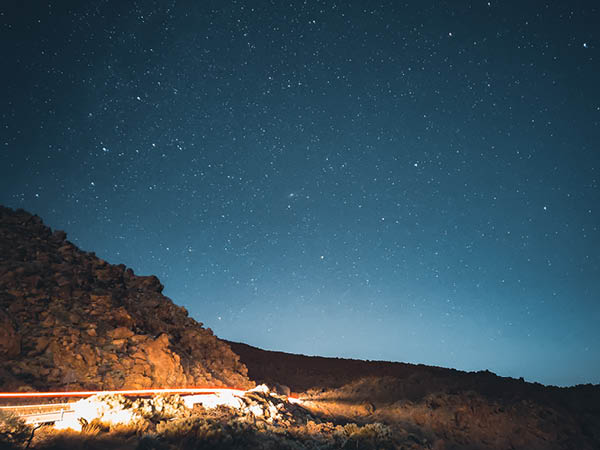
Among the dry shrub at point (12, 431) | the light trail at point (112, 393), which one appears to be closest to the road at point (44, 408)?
the light trail at point (112, 393)

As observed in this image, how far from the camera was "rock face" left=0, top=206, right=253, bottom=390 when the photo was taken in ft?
35.7

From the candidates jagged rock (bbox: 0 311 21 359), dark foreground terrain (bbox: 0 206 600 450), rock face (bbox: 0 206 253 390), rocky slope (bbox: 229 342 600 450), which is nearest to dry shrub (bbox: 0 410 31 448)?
dark foreground terrain (bbox: 0 206 600 450)

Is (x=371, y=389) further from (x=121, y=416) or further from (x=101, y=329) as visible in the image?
(x=121, y=416)

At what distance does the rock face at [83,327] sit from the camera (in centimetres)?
1089

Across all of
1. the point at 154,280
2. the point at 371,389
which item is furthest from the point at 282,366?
the point at 154,280

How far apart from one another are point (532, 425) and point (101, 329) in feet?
51.6

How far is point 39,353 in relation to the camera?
11.1 m

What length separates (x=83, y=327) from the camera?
12.7m

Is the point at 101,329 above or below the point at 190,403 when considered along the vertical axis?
above

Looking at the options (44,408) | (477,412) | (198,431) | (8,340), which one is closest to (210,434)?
(198,431)

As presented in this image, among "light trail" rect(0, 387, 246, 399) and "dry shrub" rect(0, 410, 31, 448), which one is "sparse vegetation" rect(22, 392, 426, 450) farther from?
"light trail" rect(0, 387, 246, 399)

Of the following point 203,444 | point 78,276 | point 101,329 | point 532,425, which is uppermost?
point 78,276

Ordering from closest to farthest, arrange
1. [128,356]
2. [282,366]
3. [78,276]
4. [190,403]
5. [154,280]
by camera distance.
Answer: [190,403] < [128,356] < [78,276] < [154,280] < [282,366]

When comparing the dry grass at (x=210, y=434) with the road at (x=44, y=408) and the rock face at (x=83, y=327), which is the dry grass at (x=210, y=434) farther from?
the rock face at (x=83, y=327)
